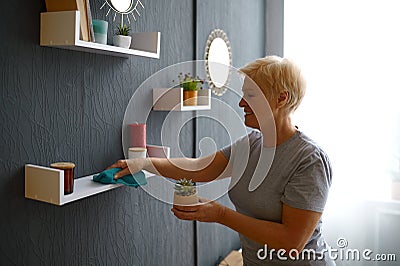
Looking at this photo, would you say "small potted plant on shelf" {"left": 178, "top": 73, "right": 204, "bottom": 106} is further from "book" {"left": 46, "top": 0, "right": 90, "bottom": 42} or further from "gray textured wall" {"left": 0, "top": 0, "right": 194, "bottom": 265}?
"book" {"left": 46, "top": 0, "right": 90, "bottom": 42}

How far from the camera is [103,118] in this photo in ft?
5.42

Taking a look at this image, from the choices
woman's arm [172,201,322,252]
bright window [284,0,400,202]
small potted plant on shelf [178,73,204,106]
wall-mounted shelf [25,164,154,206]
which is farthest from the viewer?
bright window [284,0,400,202]

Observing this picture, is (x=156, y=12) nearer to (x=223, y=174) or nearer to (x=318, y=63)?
(x=223, y=174)

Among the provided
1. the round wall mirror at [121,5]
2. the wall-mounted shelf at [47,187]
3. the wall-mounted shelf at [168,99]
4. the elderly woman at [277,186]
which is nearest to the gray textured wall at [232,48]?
the wall-mounted shelf at [168,99]

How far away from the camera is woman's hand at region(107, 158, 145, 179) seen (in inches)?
62.2

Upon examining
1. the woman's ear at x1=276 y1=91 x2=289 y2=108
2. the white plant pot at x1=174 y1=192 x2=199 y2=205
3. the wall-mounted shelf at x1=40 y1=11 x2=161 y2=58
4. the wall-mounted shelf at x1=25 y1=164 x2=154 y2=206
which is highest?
the wall-mounted shelf at x1=40 y1=11 x2=161 y2=58

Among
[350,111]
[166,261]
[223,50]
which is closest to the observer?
[166,261]

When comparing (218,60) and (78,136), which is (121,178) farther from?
(218,60)

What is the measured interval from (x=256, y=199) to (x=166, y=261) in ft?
2.57

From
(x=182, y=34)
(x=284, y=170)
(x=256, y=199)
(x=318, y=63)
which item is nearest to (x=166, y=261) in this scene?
(x=256, y=199)

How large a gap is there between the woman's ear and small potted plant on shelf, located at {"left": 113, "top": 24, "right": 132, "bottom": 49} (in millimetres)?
567

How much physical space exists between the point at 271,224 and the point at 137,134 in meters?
0.64

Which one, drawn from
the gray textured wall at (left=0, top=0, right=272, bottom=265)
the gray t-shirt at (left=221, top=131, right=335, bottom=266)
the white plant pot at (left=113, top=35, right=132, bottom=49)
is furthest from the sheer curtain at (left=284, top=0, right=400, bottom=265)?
the white plant pot at (left=113, top=35, right=132, bottom=49)

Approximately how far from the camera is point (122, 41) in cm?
159
